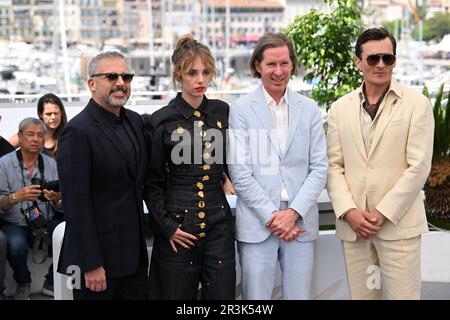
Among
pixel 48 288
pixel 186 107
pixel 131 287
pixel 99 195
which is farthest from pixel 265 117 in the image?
pixel 48 288

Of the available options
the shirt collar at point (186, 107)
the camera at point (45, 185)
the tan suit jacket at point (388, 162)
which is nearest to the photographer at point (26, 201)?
the camera at point (45, 185)

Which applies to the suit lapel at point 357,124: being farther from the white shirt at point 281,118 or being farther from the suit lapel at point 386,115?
the white shirt at point 281,118

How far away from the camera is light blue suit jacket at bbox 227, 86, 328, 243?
3.10 meters

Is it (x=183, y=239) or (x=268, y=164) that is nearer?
(x=183, y=239)

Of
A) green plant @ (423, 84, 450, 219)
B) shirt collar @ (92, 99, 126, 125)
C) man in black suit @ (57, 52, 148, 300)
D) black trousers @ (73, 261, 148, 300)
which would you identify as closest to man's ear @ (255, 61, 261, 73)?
man in black suit @ (57, 52, 148, 300)

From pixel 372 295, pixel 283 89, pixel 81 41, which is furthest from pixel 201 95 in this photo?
pixel 81 41

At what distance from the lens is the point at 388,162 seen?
313cm

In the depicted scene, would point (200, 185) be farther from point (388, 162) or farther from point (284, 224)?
point (388, 162)

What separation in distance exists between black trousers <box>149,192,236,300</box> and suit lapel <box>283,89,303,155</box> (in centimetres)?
43

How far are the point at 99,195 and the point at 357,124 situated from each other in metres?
1.23

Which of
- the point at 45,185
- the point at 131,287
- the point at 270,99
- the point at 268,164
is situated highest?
the point at 270,99

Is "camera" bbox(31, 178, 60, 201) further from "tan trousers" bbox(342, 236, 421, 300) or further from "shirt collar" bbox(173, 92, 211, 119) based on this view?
"tan trousers" bbox(342, 236, 421, 300)

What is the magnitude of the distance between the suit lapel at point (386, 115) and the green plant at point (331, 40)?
4600 millimetres
